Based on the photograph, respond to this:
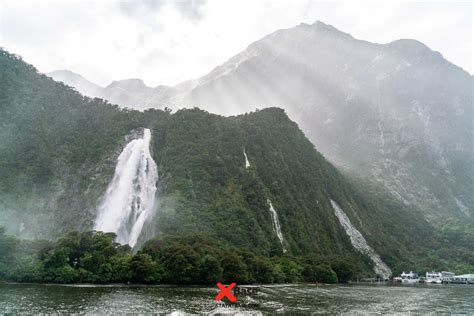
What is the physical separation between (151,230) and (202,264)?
29.2 meters

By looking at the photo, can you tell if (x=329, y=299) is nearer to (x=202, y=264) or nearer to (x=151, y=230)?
(x=202, y=264)

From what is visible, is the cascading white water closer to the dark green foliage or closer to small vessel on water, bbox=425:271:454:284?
the dark green foliage

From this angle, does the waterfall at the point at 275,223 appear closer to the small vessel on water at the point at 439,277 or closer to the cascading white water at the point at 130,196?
the cascading white water at the point at 130,196

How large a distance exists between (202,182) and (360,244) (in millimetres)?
57332

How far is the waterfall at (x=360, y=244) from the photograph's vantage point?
136125 millimetres

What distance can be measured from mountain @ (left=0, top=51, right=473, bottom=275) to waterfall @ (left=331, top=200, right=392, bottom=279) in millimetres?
453

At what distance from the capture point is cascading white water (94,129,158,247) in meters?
103

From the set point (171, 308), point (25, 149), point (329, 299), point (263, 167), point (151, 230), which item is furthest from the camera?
point (263, 167)

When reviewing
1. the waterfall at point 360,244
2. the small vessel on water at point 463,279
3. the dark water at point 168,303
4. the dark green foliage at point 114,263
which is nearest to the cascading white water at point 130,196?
the dark green foliage at point 114,263

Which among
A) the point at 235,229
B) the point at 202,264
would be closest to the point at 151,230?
the point at 235,229

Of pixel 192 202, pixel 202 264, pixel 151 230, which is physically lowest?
pixel 202 264

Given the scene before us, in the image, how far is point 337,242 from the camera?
135 metres

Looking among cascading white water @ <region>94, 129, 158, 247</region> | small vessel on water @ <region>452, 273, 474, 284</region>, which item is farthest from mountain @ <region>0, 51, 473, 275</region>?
small vessel on water @ <region>452, 273, 474, 284</region>

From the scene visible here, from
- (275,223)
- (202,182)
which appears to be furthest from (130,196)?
(275,223)
